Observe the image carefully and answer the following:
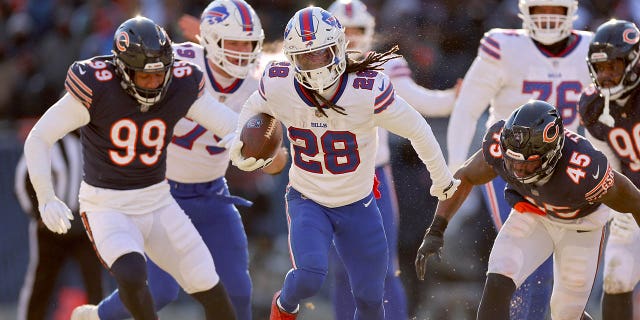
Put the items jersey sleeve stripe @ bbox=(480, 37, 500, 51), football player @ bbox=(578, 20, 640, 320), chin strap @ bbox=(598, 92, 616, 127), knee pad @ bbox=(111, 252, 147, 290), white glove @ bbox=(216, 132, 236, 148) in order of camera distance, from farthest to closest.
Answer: jersey sleeve stripe @ bbox=(480, 37, 500, 51), chin strap @ bbox=(598, 92, 616, 127), football player @ bbox=(578, 20, 640, 320), white glove @ bbox=(216, 132, 236, 148), knee pad @ bbox=(111, 252, 147, 290)

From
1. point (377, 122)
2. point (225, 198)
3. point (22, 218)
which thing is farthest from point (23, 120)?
point (377, 122)

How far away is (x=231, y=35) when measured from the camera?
7227 mm

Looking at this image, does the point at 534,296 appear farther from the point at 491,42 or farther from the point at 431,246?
the point at 491,42

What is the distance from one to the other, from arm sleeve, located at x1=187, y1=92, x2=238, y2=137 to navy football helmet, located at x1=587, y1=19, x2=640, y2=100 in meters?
1.92

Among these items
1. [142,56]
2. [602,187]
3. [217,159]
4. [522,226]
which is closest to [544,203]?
[522,226]

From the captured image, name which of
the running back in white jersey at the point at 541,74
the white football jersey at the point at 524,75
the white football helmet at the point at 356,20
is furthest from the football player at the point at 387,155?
the running back in white jersey at the point at 541,74

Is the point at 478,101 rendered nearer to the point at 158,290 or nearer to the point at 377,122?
the point at 377,122

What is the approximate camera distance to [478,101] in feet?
25.0

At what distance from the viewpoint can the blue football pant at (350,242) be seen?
602cm

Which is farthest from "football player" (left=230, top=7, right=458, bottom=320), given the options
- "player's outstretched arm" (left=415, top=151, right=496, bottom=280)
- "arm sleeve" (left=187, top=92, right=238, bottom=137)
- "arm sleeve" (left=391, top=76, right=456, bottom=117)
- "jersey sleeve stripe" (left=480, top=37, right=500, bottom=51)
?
"arm sleeve" (left=391, top=76, right=456, bottom=117)

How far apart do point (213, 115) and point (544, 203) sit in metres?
1.73

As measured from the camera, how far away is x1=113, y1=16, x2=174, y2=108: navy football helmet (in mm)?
6344

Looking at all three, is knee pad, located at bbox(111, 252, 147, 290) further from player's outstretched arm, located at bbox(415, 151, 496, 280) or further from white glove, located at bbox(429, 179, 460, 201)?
white glove, located at bbox(429, 179, 460, 201)

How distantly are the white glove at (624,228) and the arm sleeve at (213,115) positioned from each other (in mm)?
2047
